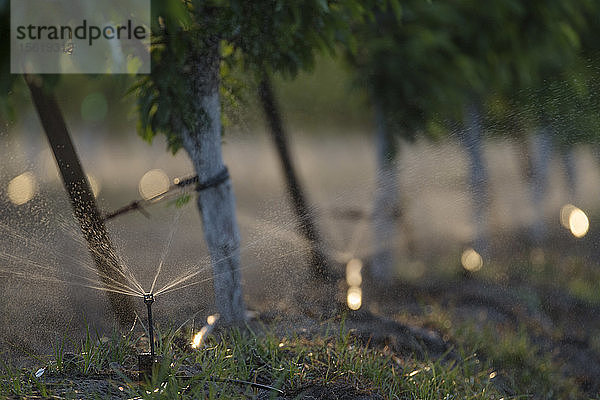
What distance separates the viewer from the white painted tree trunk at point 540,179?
7301 millimetres

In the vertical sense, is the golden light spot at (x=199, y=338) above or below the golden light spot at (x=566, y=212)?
below

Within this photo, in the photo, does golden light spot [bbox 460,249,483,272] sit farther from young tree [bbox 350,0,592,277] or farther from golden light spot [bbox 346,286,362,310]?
young tree [bbox 350,0,592,277]

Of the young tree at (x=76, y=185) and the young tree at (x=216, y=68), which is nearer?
the young tree at (x=76, y=185)

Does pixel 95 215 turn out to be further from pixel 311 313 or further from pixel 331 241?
pixel 331 241

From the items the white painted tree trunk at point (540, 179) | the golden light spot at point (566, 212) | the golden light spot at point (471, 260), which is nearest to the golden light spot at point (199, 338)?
the golden light spot at point (471, 260)

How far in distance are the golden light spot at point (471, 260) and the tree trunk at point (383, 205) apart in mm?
771

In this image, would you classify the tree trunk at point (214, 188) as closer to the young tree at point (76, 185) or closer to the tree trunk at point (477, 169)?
the young tree at point (76, 185)

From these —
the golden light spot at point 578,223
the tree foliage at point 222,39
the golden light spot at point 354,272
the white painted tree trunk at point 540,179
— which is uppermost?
the tree foliage at point 222,39

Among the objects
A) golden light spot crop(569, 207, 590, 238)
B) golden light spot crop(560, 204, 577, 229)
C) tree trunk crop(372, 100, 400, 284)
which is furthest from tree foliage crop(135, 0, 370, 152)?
golden light spot crop(560, 204, 577, 229)

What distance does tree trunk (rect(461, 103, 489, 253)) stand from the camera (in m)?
6.44

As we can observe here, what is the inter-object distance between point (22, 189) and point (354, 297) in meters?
2.97

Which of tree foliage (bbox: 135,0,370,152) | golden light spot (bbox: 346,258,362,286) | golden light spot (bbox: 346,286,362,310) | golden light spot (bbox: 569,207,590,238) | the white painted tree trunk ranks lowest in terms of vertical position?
golden light spot (bbox: 346,286,362,310)

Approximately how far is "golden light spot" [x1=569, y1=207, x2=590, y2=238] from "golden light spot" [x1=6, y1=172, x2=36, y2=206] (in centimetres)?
588

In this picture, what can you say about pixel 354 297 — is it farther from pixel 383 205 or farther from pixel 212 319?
pixel 212 319
